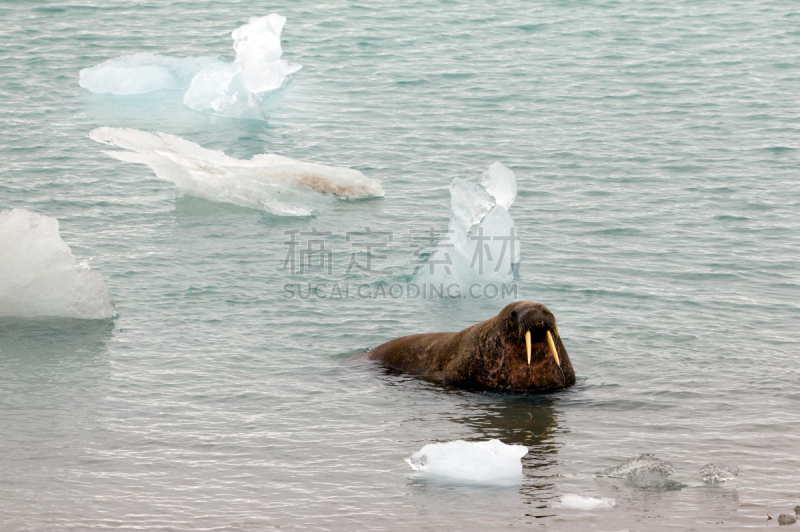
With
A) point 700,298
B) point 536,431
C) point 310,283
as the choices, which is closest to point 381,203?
point 310,283

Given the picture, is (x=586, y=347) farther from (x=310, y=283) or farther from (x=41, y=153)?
(x=41, y=153)

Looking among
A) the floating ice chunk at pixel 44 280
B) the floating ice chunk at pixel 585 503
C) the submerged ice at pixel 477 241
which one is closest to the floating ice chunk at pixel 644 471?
the floating ice chunk at pixel 585 503

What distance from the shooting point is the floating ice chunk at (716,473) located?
568 cm

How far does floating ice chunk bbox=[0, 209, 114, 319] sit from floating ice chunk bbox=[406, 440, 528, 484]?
16.1ft

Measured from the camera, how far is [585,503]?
5371 millimetres

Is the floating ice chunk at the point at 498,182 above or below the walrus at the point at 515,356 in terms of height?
above

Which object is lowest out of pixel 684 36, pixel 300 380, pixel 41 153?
pixel 300 380

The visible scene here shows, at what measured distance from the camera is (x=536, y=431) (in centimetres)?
663

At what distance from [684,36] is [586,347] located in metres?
16.2

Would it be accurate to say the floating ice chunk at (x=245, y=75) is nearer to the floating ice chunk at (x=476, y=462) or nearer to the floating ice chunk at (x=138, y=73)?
the floating ice chunk at (x=138, y=73)

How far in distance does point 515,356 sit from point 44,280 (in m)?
5.08

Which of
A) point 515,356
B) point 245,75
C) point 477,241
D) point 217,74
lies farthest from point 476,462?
point 217,74

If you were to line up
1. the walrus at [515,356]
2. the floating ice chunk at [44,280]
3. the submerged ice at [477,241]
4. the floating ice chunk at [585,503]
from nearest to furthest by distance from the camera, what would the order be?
1. the floating ice chunk at [585,503]
2. the walrus at [515,356]
3. the floating ice chunk at [44,280]
4. the submerged ice at [477,241]

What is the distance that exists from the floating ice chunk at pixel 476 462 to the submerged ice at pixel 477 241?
15.9 ft
